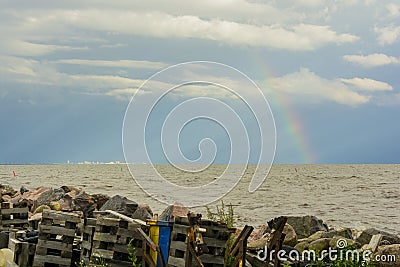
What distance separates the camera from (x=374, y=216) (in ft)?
126

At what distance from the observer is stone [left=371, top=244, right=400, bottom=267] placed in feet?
45.0

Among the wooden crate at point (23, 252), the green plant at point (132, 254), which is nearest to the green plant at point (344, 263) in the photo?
the green plant at point (132, 254)

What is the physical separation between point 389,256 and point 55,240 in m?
7.13

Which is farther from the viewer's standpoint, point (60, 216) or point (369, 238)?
point (369, 238)

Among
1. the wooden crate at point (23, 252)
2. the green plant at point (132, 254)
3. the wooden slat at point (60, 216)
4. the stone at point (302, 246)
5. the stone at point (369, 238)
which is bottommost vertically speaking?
the wooden crate at point (23, 252)

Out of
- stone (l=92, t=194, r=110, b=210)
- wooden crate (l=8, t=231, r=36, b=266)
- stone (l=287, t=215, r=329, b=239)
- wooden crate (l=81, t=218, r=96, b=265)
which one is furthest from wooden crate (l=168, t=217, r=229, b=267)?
stone (l=92, t=194, r=110, b=210)

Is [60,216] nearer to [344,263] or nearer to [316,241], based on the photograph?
[344,263]

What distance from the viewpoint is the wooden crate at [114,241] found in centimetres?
1200

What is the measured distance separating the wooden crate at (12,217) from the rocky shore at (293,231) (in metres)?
0.28

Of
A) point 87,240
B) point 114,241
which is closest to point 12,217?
point 87,240

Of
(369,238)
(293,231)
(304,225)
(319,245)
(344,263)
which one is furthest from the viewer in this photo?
(304,225)

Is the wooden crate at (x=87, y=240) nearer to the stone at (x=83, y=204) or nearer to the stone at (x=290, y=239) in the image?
the stone at (x=290, y=239)

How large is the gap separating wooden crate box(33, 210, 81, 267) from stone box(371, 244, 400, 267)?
6.41 metres

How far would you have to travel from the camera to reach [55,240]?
13.0 meters
